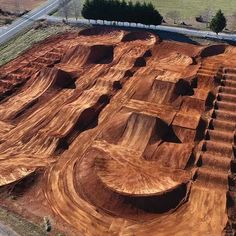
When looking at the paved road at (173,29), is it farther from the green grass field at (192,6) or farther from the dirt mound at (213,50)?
the green grass field at (192,6)

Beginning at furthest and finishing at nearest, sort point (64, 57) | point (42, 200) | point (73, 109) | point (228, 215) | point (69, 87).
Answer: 1. point (64, 57)
2. point (69, 87)
3. point (73, 109)
4. point (42, 200)
5. point (228, 215)

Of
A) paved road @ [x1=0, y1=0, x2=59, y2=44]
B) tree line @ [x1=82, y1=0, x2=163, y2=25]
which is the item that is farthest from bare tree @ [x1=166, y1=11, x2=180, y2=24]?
paved road @ [x1=0, y1=0, x2=59, y2=44]

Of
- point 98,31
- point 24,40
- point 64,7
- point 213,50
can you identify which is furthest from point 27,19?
point 213,50

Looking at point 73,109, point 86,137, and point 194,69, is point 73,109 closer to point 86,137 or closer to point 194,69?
point 86,137

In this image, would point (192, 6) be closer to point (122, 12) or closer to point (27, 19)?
point (122, 12)

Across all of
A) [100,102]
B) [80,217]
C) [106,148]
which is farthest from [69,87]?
[80,217]

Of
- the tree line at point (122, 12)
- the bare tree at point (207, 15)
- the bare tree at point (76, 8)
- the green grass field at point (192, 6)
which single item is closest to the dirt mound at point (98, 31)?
the tree line at point (122, 12)

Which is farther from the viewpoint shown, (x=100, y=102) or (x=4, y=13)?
(x=4, y=13)

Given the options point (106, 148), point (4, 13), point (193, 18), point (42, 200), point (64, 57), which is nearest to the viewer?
point (42, 200)
